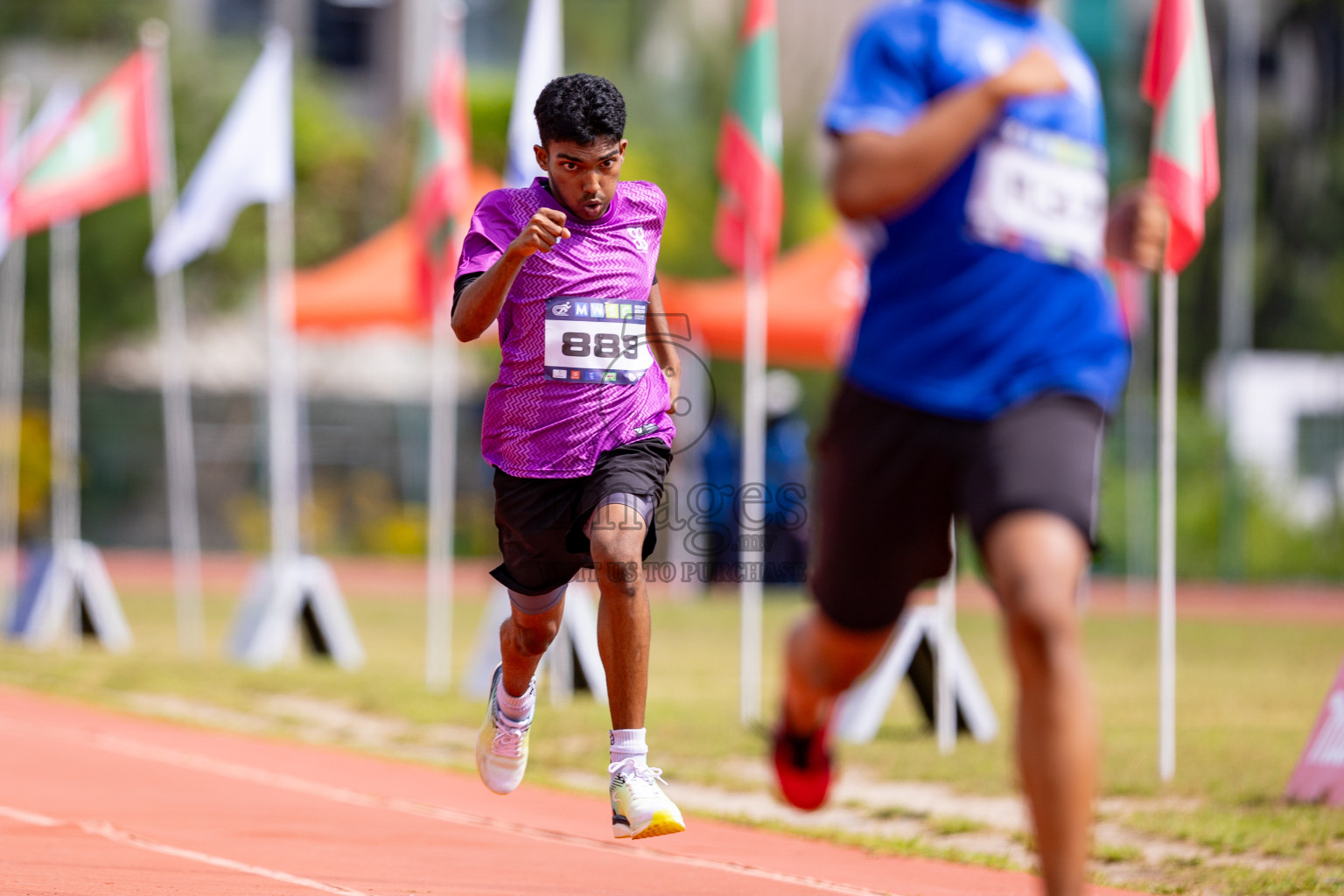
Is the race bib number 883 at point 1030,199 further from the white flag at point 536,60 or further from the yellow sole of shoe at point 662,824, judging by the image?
the white flag at point 536,60

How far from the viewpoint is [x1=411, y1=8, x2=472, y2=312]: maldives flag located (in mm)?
12344

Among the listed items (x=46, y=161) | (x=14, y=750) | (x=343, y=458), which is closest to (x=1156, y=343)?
(x=343, y=458)

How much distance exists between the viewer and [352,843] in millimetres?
5965

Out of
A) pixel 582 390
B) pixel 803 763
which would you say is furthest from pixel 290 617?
pixel 803 763

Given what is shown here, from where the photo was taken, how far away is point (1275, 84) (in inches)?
1533

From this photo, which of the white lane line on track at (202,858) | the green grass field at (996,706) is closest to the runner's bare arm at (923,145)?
the white lane line on track at (202,858)

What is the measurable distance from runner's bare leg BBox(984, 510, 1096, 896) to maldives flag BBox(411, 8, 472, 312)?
9.11 meters

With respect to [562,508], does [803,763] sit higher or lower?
lower

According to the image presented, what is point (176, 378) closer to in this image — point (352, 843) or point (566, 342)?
point (352, 843)

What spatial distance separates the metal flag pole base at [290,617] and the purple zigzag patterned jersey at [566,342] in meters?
8.05

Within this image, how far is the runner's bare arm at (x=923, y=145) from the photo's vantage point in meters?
3.56

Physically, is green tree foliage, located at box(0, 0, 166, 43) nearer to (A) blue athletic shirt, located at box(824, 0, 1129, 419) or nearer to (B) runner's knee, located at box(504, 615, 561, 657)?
(B) runner's knee, located at box(504, 615, 561, 657)

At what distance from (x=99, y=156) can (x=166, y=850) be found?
992cm

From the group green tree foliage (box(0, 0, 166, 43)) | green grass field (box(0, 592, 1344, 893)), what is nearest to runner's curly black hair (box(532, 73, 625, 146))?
green grass field (box(0, 592, 1344, 893))
